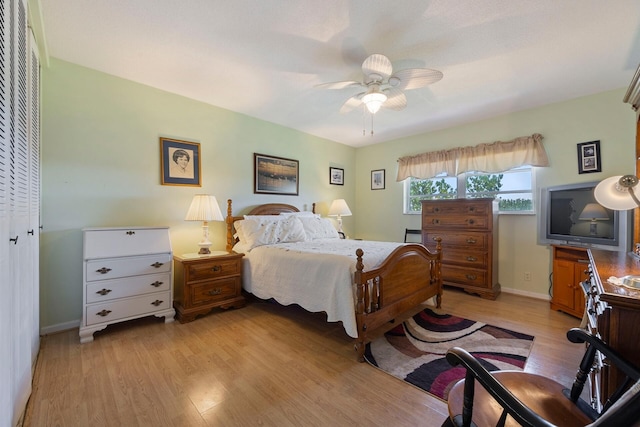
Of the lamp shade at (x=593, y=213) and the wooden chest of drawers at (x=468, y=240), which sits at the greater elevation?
the lamp shade at (x=593, y=213)

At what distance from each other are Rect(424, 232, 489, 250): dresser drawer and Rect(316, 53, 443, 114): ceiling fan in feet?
6.64

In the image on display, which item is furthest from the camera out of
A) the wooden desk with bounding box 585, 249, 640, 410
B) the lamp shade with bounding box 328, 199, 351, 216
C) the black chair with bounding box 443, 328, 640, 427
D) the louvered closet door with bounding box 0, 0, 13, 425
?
the lamp shade with bounding box 328, 199, 351, 216

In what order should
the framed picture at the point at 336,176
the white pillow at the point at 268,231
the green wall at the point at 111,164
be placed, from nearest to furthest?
1. the green wall at the point at 111,164
2. the white pillow at the point at 268,231
3. the framed picture at the point at 336,176

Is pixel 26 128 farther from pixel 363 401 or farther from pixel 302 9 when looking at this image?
pixel 363 401

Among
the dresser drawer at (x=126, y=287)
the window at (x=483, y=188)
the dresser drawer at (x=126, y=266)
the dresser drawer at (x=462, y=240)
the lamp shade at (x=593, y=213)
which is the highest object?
the window at (x=483, y=188)

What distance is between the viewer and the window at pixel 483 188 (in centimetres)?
358

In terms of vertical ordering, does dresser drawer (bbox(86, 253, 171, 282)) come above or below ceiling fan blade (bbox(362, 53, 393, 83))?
below

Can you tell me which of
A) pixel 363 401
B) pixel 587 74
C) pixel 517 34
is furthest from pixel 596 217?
pixel 363 401

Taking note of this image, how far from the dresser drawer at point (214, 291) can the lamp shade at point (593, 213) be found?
393 centimetres

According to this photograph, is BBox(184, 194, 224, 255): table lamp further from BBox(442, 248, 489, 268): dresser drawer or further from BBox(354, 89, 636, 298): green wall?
BBox(354, 89, 636, 298): green wall

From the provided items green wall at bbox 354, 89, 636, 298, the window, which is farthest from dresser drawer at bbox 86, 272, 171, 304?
the window

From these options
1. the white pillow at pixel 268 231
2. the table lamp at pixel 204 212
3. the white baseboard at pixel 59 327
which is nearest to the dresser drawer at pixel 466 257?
the white pillow at pixel 268 231

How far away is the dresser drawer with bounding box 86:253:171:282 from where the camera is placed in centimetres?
232

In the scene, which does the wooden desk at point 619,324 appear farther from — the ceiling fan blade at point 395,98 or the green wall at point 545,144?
the green wall at point 545,144
